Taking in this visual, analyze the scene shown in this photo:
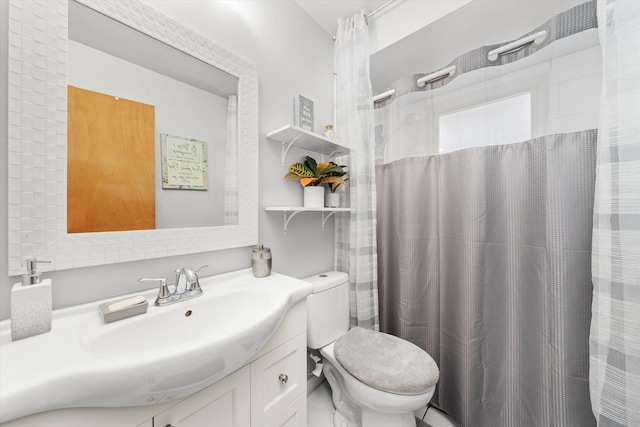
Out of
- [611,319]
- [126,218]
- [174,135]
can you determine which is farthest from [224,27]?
[611,319]

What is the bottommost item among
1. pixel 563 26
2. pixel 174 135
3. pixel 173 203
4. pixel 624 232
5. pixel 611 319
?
pixel 611 319

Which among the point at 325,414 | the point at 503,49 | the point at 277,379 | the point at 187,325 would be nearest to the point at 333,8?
the point at 503,49

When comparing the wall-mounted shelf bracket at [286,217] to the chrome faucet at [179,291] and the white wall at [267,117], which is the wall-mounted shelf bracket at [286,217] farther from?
the chrome faucet at [179,291]

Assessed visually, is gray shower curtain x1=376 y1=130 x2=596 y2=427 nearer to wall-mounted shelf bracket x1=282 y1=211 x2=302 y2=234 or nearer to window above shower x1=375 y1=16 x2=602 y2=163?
window above shower x1=375 y1=16 x2=602 y2=163

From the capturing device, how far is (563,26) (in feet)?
3.12

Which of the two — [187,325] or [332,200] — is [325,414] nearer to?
[187,325]

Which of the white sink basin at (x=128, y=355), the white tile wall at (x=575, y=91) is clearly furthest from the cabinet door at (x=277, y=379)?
the white tile wall at (x=575, y=91)

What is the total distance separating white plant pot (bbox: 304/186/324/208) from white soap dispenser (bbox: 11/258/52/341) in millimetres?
997

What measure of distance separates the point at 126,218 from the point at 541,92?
1.75 m

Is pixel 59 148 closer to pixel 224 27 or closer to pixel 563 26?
pixel 224 27

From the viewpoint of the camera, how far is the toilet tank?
124 cm

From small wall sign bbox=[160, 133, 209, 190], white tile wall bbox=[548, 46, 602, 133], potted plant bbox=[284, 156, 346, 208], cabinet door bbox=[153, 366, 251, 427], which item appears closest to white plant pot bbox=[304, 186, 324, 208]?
potted plant bbox=[284, 156, 346, 208]

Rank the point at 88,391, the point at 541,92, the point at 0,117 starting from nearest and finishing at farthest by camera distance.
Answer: the point at 88,391 < the point at 0,117 < the point at 541,92

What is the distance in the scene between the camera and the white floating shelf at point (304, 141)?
3.81ft
